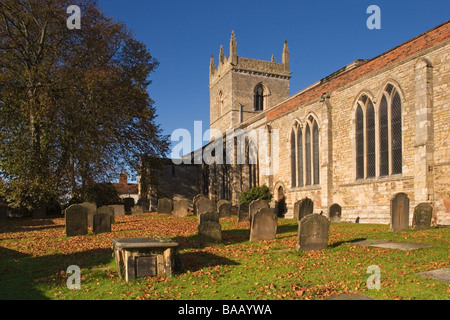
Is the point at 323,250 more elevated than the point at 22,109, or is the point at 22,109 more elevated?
the point at 22,109

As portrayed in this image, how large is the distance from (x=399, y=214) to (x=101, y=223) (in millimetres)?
10381

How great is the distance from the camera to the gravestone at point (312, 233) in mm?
8898

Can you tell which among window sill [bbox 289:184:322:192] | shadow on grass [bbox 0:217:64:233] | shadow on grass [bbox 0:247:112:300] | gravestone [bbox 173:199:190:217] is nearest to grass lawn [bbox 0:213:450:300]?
shadow on grass [bbox 0:247:112:300]

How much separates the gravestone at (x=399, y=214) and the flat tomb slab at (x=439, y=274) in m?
5.44

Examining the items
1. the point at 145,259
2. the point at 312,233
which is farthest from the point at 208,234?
the point at 145,259

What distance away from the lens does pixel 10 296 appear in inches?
217

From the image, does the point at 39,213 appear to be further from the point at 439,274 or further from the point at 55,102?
the point at 439,274

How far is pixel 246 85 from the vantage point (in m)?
44.6

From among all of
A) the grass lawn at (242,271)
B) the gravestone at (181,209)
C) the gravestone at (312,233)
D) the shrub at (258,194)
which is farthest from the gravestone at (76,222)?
the shrub at (258,194)

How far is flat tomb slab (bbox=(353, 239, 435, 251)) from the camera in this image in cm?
870

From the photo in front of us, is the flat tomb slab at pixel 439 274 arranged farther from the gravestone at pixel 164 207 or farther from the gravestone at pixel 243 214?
the gravestone at pixel 164 207

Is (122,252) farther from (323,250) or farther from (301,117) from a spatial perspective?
(301,117)
